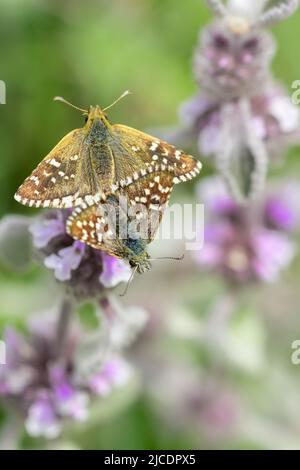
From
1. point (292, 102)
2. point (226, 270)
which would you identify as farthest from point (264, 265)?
point (292, 102)

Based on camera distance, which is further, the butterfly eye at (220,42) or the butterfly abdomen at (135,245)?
the butterfly eye at (220,42)

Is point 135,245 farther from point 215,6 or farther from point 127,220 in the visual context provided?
point 215,6

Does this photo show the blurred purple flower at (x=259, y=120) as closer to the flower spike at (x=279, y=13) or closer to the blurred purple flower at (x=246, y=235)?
the flower spike at (x=279, y=13)

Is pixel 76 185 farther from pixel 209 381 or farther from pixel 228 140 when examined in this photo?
pixel 209 381

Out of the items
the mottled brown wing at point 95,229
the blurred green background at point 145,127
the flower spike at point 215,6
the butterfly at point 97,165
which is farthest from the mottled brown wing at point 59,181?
the blurred green background at point 145,127

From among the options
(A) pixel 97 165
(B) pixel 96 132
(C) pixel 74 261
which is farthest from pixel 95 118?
(C) pixel 74 261

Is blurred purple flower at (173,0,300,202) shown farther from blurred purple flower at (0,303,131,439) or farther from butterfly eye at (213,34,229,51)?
blurred purple flower at (0,303,131,439)
